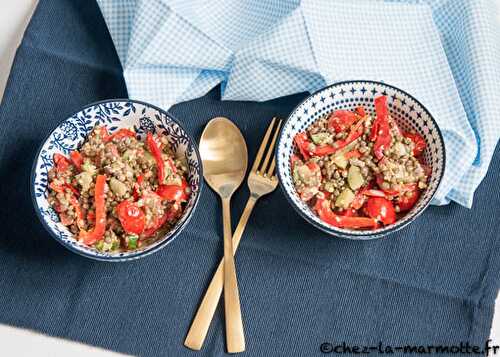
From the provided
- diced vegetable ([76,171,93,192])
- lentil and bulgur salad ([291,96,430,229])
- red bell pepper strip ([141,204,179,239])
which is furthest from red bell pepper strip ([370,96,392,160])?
diced vegetable ([76,171,93,192])

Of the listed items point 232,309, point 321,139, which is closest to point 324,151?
point 321,139

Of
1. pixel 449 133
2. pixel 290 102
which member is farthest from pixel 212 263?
pixel 449 133

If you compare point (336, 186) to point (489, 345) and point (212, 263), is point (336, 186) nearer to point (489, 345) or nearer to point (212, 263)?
point (212, 263)

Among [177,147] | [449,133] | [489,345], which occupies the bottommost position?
[489,345]

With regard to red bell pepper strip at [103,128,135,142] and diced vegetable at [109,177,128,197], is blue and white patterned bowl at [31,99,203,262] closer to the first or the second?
red bell pepper strip at [103,128,135,142]

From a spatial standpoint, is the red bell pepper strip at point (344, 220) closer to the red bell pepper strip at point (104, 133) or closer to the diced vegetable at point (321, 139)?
the diced vegetable at point (321, 139)

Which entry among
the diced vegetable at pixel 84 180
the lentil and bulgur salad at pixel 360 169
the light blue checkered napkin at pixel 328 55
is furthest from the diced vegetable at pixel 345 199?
the diced vegetable at pixel 84 180
